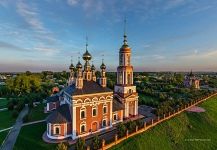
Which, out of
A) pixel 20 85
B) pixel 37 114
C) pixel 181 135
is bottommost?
pixel 181 135

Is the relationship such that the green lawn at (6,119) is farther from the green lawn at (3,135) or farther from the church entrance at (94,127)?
the church entrance at (94,127)

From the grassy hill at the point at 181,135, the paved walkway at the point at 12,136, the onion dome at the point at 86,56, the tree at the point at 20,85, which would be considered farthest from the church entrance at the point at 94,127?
the tree at the point at 20,85

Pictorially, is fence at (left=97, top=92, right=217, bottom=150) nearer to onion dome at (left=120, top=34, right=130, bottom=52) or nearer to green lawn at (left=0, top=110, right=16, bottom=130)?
onion dome at (left=120, top=34, right=130, bottom=52)

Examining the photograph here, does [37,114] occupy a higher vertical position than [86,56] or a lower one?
lower

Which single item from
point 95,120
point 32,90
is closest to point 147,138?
point 95,120

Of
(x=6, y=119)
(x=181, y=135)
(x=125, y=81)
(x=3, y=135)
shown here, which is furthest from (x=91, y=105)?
(x=6, y=119)

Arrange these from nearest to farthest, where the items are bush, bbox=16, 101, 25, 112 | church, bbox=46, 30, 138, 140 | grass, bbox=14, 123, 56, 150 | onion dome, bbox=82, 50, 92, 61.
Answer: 1. grass, bbox=14, 123, 56, 150
2. church, bbox=46, 30, 138, 140
3. onion dome, bbox=82, 50, 92, 61
4. bush, bbox=16, 101, 25, 112

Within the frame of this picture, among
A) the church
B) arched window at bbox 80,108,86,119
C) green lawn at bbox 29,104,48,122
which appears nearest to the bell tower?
the church

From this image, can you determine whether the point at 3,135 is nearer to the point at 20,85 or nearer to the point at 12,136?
the point at 12,136
